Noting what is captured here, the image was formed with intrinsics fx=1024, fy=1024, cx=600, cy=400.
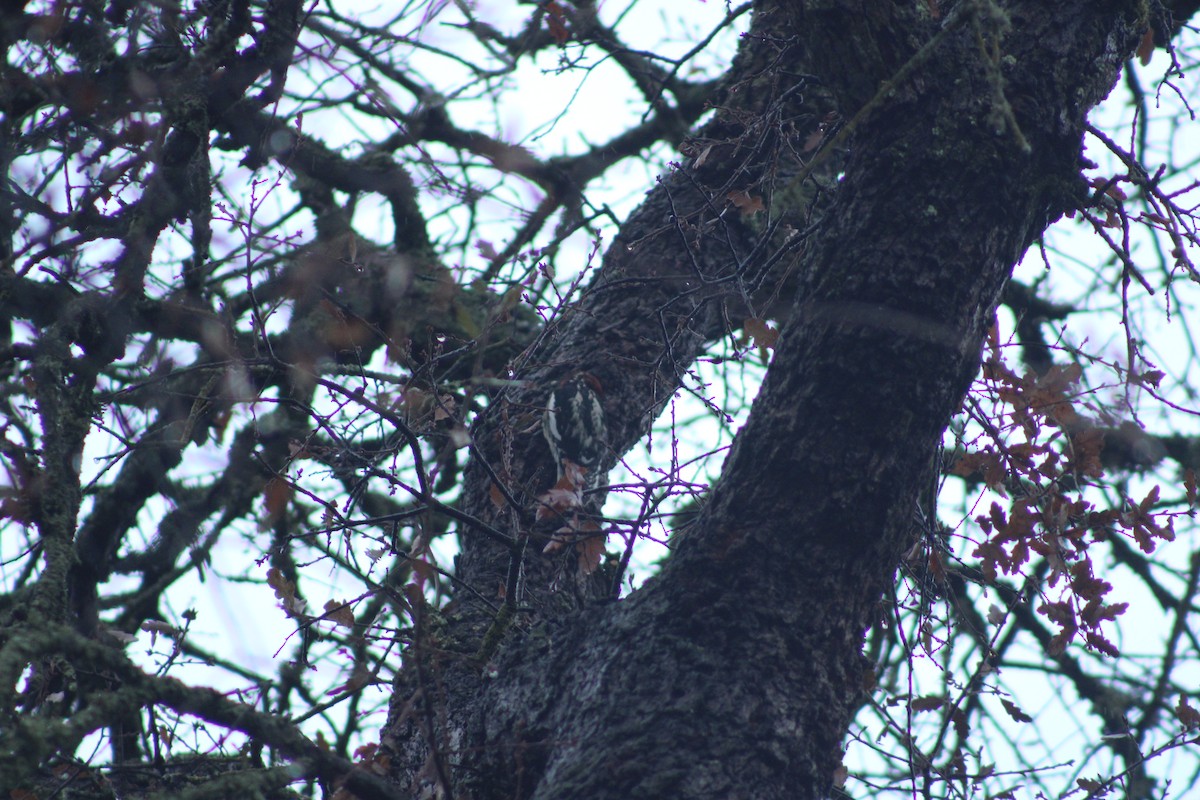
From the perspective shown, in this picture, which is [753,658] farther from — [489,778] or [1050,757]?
[1050,757]

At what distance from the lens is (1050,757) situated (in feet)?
15.0

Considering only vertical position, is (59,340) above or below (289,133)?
below

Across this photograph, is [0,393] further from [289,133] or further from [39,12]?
[289,133]

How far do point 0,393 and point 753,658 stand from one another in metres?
1.62

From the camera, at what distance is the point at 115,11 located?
232 cm

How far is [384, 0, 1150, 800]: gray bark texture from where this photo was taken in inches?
74.5

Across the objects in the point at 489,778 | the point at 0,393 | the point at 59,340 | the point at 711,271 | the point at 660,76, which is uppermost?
the point at 660,76

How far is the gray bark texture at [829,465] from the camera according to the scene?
1.89 m

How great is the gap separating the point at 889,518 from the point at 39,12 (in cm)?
207

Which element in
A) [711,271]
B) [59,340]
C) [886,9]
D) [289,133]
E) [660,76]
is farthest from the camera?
[660,76]

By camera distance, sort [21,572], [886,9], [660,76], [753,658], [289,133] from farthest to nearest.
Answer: [660,76] → [21,572] → [289,133] → [886,9] → [753,658]

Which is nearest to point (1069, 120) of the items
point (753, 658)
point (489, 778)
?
point (753, 658)

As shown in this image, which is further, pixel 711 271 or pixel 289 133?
pixel 711 271

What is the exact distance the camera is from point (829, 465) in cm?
201
